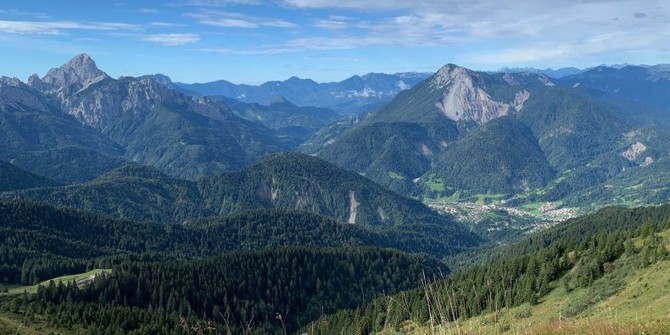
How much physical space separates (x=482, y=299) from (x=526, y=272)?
1067 cm

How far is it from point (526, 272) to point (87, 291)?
127m

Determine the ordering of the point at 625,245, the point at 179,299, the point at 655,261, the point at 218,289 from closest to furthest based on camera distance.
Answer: the point at 655,261 → the point at 625,245 → the point at 179,299 → the point at 218,289

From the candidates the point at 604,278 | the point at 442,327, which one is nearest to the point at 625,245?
the point at 604,278

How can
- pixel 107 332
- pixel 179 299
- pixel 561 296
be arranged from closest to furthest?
pixel 561 296 < pixel 107 332 < pixel 179 299

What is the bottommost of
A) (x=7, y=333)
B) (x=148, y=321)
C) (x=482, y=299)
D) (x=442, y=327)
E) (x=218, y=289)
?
(x=218, y=289)

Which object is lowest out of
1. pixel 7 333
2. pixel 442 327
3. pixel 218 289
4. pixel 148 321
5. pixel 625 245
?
pixel 218 289

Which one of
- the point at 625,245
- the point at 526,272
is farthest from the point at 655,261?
the point at 526,272

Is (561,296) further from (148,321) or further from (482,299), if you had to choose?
(148,321)

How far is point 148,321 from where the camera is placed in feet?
393

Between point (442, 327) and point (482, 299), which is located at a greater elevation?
point (442, 327)

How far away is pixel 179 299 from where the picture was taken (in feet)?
575

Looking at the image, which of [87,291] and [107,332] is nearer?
[107,332]

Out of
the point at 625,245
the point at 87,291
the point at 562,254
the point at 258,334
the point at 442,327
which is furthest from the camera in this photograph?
the point at 87,291

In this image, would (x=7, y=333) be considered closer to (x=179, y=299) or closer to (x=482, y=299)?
(x=482, y=299)
